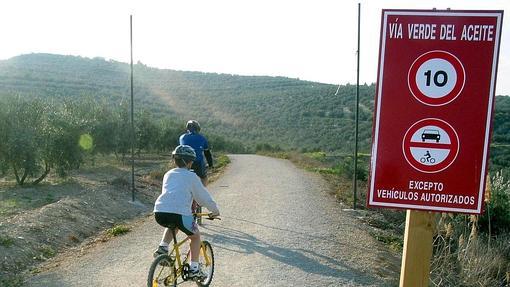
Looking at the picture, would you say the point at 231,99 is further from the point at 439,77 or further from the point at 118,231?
the point at 439,77

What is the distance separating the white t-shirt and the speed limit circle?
287 cm

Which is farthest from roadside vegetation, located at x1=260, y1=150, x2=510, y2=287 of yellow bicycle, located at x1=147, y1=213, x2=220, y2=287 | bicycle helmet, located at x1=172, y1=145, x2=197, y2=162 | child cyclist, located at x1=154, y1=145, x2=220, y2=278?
bicycle helmet, located at x1=172, y1=145, x2=197, y2=162

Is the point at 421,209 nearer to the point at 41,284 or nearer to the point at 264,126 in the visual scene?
the point at 41,284

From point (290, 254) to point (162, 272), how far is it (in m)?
3.11

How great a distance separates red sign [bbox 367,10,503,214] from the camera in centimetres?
248

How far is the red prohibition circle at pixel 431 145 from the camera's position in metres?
2.55

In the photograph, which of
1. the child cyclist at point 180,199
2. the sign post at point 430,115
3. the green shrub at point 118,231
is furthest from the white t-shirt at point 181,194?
the green shrub at point 118,231

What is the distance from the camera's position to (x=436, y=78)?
98.9 inches

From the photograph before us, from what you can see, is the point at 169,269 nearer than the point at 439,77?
No

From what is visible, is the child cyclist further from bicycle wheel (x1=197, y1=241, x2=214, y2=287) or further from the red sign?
the red sign

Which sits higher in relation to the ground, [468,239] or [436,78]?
[436,78]

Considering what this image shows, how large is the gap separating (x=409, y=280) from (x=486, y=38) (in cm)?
131

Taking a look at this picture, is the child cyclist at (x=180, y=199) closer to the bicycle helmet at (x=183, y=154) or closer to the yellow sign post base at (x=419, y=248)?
the bicycle helmet at (x=183, y=154)

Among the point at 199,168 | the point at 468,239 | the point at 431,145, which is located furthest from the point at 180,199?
the point at 468,239
